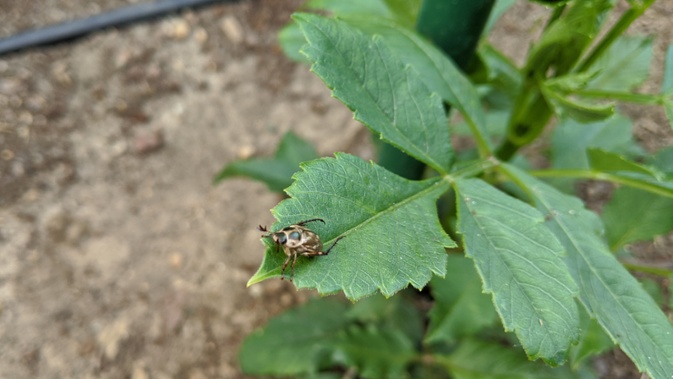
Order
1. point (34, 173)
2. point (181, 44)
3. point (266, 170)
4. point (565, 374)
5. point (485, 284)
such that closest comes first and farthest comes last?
1. point (485, 284)
2. point (565, 374)
3. point (266, 170)
4. point (34, 173)
5. point (181, 44)

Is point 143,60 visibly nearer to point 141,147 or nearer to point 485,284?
point 141,147

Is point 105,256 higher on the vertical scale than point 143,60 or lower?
lower

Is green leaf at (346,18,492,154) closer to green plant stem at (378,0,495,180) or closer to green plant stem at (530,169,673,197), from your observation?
green plant stem at (378,0,495,180)

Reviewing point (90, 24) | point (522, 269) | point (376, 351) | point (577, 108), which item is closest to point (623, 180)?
point (577, 108)

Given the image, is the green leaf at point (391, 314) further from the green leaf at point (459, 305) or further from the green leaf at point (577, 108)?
the green leaf at point (577, 108)

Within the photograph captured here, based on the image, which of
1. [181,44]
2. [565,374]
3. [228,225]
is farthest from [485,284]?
[181,44]

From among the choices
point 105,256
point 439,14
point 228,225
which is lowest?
point 105,256

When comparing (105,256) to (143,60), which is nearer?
(105,256)

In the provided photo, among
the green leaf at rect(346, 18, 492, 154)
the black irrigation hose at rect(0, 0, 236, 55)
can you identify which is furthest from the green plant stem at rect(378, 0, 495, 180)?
the black irrigation hose at rect(0, 0, 236, 55)
